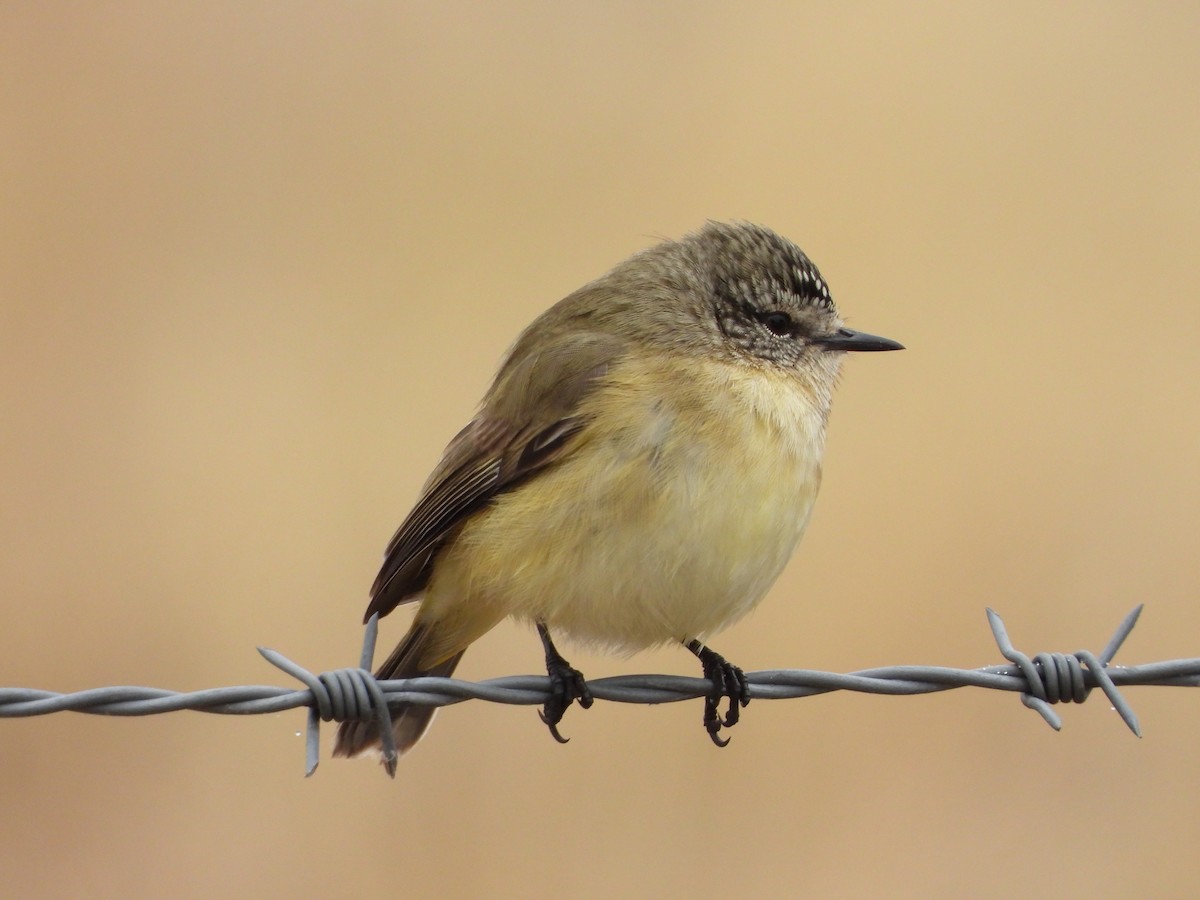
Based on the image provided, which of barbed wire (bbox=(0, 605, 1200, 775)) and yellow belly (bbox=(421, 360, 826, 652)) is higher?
yellow belly (bbox=(421, 360, 826, 652))

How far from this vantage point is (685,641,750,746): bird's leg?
374 centimetres

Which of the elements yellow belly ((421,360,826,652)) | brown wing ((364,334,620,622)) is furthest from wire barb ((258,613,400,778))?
brown wing ((364,334,620,622))

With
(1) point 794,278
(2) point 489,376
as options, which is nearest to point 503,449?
(1) point 794,278

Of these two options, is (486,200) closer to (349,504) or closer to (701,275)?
(349,504)

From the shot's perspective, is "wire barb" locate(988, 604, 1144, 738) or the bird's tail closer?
"wire barb" locate(988, 604, 1144, 738)

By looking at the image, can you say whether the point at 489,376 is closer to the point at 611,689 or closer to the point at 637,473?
the point at 637,473

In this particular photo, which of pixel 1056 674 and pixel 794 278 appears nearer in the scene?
pixel 1056 674

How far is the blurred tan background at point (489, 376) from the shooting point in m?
5.46

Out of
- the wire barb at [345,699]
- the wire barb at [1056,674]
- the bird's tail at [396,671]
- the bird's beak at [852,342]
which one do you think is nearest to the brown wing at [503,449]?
the bird's tail at [396,671]

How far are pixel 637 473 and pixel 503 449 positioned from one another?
0.52m

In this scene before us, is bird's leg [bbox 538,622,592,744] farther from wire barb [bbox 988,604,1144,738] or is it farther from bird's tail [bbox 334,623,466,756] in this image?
wire barb [bbox 988,604,1144,738]

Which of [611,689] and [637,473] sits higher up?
[637,473]

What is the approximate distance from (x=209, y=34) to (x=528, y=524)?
4732 mm

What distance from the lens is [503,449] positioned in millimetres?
3859
